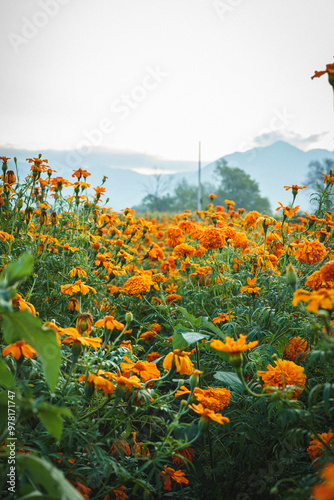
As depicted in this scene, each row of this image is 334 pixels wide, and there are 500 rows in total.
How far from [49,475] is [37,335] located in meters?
0.27

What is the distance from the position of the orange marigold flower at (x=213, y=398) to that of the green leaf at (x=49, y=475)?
1.82 feet

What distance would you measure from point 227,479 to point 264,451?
17cm

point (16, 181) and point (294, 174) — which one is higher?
point (294, 174)

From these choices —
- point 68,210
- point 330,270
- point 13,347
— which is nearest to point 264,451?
point 330,270

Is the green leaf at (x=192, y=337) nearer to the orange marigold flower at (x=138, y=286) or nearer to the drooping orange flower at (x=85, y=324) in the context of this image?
the drooping orange flower at (x=85, y=324)

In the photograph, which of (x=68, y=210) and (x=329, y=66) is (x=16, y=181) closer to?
(x=68, y=210)

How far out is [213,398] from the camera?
1176mm

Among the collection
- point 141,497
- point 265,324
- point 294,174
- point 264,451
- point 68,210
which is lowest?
point 141,497

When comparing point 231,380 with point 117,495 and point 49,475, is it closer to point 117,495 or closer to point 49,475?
point 117,495

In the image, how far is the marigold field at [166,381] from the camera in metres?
0.83

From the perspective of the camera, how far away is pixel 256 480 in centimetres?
122

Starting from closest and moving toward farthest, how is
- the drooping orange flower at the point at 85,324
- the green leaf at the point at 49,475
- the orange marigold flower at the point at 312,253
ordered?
1. the green leaf at the point at 49,475
2. the drooping orange flower at the point at 85,324
3. the orange marigold flower at the point at 312,253

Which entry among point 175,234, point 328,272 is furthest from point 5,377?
point 175,234

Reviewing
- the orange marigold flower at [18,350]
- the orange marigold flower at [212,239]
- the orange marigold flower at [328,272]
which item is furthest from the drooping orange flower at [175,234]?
the orange marigold flower at [18,350]
